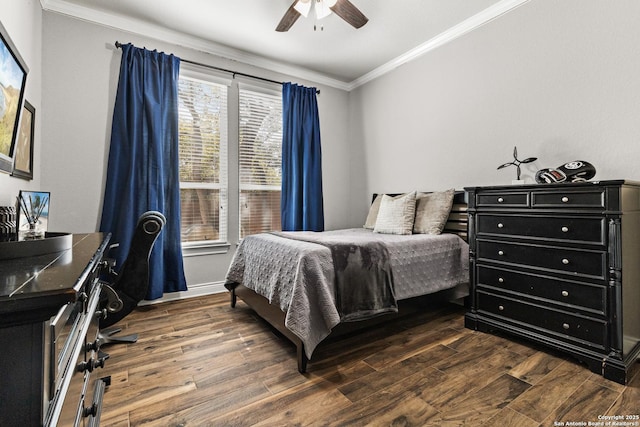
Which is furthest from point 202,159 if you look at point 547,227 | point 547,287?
point 547,287

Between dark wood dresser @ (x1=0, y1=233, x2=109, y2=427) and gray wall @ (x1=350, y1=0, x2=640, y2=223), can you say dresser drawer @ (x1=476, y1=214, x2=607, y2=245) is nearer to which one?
gray wall @ (x1=350, y1=0, x2=640, y2=223)

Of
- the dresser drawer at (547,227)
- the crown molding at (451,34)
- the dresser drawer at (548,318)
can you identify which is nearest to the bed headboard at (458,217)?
the dresser drawer at (547,227)

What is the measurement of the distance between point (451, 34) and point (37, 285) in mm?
3792

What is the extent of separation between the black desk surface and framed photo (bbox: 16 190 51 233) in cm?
108

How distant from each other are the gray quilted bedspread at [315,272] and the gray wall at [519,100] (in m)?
0.93

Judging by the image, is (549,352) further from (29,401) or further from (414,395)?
(29,401)

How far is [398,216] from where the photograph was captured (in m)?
3.14

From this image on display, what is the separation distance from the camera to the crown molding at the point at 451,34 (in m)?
2.76

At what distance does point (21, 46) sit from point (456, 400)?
11.6 ft

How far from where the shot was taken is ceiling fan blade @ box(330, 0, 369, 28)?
2.34 m

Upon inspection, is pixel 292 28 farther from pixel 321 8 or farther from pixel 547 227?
pixel 547 227

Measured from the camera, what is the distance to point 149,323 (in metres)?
2.62

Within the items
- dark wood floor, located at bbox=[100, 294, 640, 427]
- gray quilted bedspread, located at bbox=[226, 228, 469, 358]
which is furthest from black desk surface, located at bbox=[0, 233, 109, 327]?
gray quilted bedspread, located at bbox=[226, 228, 469, 358]

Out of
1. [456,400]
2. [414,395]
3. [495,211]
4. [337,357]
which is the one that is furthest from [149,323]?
[495,211]
